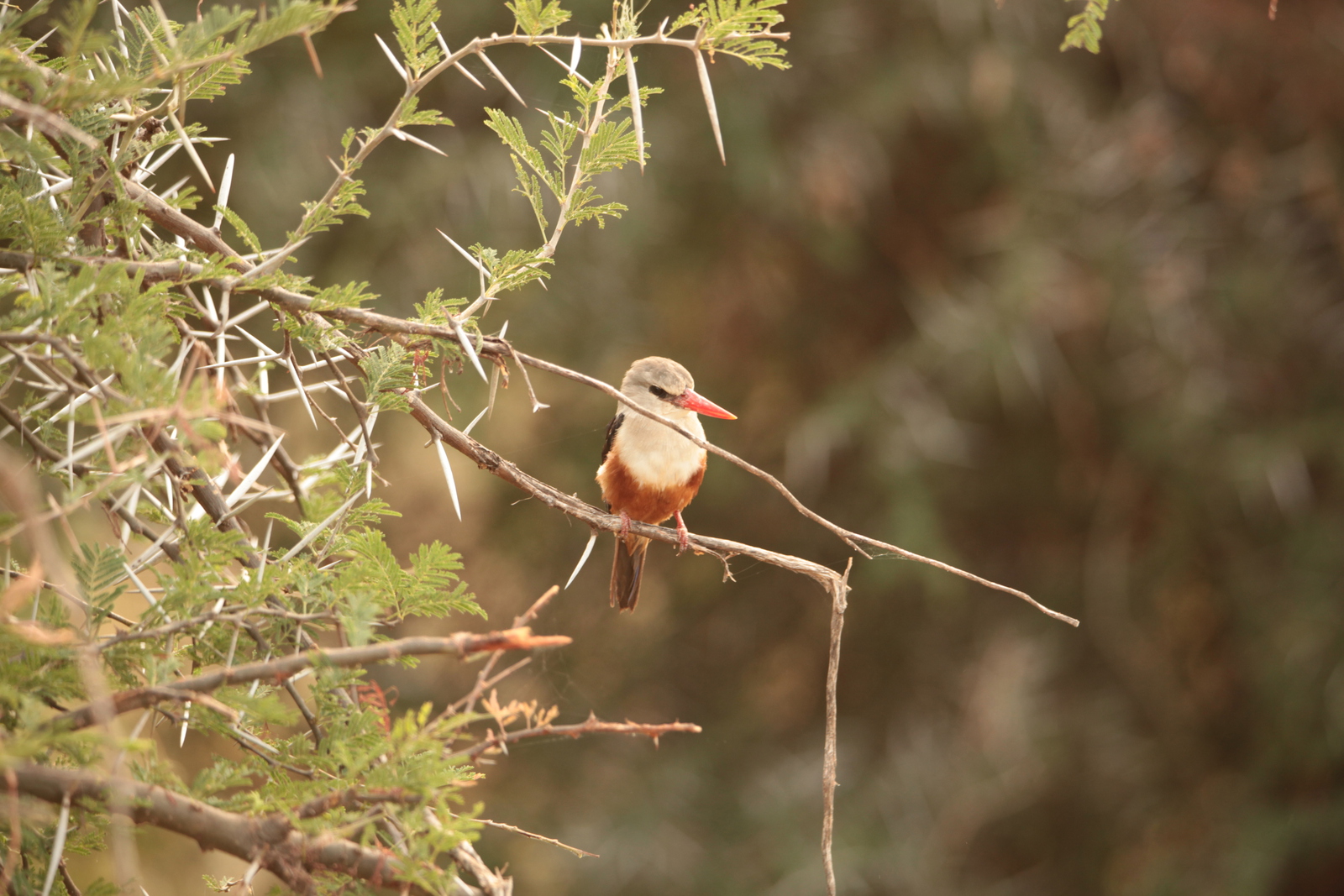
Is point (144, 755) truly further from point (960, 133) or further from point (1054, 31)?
point (1054, 31)

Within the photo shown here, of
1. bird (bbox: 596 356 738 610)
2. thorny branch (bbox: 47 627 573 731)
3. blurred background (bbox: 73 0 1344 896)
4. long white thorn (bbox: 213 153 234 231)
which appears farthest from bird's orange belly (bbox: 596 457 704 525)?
blurred background (bbox: 73 0 1344 896)

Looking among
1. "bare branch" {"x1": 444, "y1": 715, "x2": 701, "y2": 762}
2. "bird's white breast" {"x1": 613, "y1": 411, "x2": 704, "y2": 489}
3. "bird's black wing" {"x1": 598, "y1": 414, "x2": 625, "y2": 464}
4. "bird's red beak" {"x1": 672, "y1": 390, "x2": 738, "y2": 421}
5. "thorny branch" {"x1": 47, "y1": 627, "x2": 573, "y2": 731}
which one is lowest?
"bird's black wing" {"x1": 598, "y1": 414, "x2": 625, "y2": 464}

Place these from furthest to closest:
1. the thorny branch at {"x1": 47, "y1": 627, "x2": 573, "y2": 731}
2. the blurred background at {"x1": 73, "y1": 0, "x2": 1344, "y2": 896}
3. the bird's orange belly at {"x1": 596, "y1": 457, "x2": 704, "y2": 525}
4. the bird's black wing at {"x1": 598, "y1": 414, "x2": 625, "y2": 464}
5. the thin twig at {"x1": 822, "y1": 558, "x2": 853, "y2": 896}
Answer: the blurred background at {"x1": 73, "y1": 0, "x2": 1344, "y2": 896} < the bird's black wing at {"x1": 598, "y1": 414, "x2": 625, "y2": 464} < the bird's orange belly at {"x1": 596, "y1": 457, "x2": 704, "y2": 525} < the thin twig at {"x1": 822, "y1": 558, "x2": 853, "y2": 896} < the thorny branch at {"x1": 47, "y1": 627, "x2": 573, "y2": 731}

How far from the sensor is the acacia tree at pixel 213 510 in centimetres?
104

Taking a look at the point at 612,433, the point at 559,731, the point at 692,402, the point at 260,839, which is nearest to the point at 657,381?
the point at 692,402

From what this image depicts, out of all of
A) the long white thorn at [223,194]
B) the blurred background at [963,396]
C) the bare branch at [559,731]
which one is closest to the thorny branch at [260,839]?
the bare branch at [559,731]

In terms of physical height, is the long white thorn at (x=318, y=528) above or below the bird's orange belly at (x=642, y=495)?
above

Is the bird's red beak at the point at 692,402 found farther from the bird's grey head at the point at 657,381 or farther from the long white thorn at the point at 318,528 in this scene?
the long white thorn at the point at 318,528

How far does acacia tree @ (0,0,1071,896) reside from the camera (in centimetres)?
104

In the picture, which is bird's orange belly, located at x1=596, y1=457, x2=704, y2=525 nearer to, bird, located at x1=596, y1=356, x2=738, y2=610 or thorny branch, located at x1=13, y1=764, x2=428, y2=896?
bird, located at x1=596, y1=356, x2=738, y2=610

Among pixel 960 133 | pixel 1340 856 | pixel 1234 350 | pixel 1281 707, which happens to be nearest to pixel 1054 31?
pixel 960 133

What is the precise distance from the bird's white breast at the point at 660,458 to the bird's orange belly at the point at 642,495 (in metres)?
0.02

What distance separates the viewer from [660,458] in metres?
2.74

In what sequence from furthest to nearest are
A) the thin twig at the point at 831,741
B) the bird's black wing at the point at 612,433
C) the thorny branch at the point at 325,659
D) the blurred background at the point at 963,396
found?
the blurred background at the point at 963,396
the bird's black wing at the point at 612,433
the thin twig at the point at 831,741
the thorny branch at the point at 325,659
